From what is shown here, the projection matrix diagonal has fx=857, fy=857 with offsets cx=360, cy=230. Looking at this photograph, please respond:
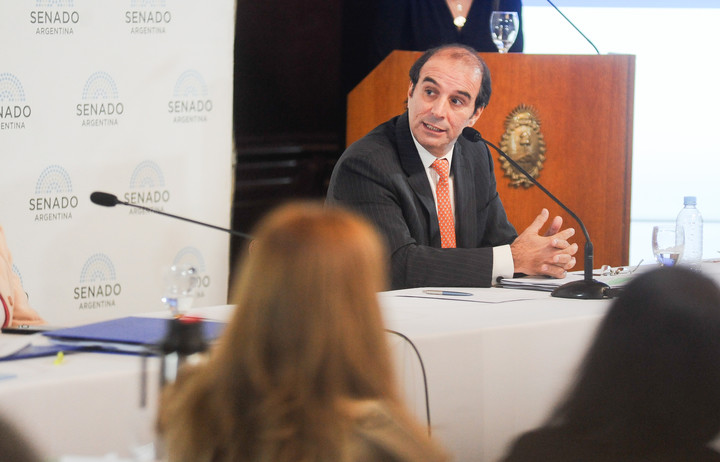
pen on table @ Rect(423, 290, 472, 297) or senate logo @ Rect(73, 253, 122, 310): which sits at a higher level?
pen on table @ Rect(423, 290, 472, 297)

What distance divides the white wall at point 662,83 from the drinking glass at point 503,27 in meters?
1.09

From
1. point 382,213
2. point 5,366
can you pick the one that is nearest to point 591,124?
point 382,213

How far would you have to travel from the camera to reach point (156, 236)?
3.83m

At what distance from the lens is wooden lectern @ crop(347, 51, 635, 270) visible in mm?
3770

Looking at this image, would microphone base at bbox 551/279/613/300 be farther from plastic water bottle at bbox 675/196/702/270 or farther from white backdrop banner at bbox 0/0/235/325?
white backdrop banner at bbox 0/0/235/325

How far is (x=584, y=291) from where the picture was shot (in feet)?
7.64

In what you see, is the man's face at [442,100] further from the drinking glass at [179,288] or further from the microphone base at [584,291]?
the drinking glass at [179,288]

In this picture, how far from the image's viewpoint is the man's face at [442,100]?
10.0 ft

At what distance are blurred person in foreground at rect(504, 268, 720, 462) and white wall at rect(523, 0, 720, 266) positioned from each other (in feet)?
13.6

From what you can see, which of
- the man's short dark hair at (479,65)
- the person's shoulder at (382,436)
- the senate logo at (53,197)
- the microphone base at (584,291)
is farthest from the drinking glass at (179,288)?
the senate logo at (53,197)

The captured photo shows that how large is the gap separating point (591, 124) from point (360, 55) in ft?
4.81

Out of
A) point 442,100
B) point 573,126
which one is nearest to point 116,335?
point 442,100

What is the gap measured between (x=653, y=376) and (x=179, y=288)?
106 cm

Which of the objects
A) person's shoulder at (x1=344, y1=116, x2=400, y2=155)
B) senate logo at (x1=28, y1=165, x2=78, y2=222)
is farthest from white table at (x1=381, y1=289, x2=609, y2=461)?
senate logo at (x1=28, y1=165, x2=78, y2=222)
